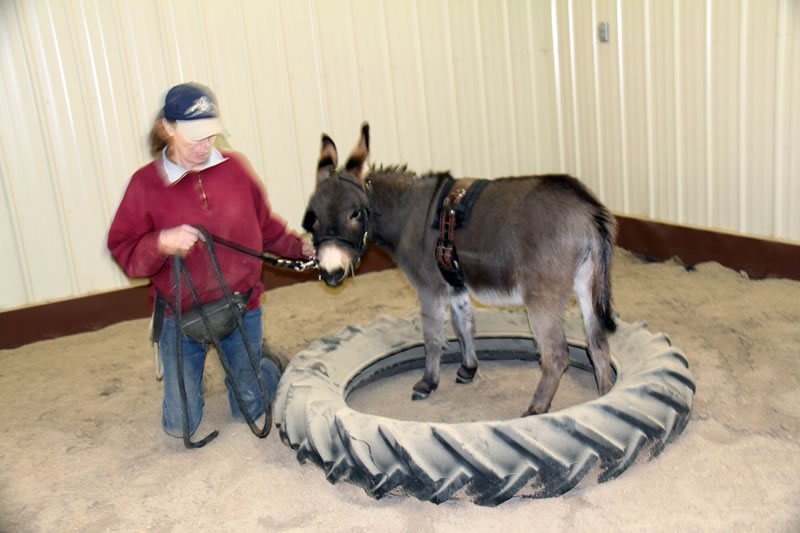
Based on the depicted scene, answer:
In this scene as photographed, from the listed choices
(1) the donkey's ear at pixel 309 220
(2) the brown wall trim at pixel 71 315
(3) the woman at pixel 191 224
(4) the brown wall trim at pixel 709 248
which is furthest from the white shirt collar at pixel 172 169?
(4) the brown wall trim at pixel 709 248

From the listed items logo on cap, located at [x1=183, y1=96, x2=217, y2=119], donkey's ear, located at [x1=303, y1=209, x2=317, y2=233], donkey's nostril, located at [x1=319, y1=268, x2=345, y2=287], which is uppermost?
logo on cap, located at [x1=183, y1=96, x2=217, y2=119]

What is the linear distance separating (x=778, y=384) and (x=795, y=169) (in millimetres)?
1849

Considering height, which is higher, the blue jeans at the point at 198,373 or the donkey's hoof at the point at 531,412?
the blue jeans at the point at 198,373

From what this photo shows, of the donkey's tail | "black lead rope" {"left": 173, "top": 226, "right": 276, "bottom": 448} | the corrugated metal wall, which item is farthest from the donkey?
the corrugated metal wall

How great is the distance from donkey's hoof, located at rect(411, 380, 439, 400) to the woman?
807mm

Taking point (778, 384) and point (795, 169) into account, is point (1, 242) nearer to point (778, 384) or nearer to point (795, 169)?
point (778, 384)

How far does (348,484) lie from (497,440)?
0.70m

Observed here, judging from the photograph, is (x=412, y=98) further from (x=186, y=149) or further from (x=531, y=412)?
(x=531, y=412)

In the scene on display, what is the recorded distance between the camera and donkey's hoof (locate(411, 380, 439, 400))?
3.48 metres

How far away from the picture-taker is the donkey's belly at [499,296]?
2959 mm

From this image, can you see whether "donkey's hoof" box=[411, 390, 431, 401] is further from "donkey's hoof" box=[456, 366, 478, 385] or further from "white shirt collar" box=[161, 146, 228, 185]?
"white shirt collar" box=[161, 146, 228, 185]

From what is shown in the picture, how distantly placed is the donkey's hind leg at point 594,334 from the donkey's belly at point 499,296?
27cm

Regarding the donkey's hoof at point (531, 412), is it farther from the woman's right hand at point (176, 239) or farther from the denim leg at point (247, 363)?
the woman's right hand at point (176, 239)

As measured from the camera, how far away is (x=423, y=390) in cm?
349
